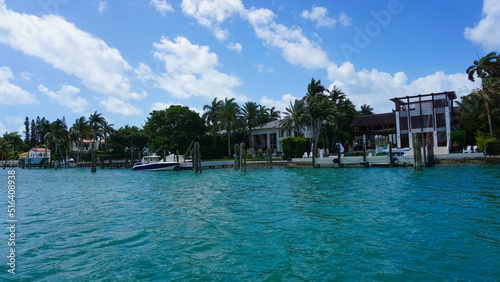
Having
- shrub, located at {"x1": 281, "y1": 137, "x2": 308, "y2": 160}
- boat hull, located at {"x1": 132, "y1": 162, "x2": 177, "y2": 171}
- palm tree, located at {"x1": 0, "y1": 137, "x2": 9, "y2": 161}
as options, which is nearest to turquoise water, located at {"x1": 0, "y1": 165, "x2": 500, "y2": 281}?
boat hull, located at {"x1": 132, "y1": 162, "x2": 177, "y2": 171}

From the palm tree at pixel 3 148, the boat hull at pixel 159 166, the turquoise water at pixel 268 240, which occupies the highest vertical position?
the palm tree at pixel 3 148

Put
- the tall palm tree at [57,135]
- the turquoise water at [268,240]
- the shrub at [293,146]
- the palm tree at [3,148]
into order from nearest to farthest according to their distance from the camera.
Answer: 1. the turquoise water at [268,240]
2. the shrub at [293,146]
3. the tall palm tree at [57,135]
4. the palm tree at [3,148]

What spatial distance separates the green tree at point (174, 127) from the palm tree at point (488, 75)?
43.4 metres

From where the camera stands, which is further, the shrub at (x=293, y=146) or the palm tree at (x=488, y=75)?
the shrub at (x=293, y=146)

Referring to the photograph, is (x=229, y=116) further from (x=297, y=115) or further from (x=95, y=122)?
(x=95, y=122)

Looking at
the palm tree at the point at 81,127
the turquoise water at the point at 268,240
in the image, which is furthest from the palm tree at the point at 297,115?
the palm tree at the point at 81,127

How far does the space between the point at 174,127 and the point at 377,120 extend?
37.0 m

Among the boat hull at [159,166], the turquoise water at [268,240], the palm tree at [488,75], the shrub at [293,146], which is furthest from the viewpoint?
the shrub at [293,146]

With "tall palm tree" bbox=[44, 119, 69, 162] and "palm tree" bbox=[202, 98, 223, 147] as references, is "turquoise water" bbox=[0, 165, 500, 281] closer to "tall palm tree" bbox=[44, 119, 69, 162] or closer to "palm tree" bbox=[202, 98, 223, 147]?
"palm tree" bbox=[202, 98, 223, 147]

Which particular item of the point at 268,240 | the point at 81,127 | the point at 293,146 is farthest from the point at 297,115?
the point at 81,127

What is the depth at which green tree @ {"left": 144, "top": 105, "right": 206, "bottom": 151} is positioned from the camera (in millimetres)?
59612

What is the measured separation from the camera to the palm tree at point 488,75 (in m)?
40.0

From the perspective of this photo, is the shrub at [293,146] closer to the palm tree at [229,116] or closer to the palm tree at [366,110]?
the palm tree at [229,116]

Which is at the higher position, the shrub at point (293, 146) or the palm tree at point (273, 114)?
the palm tree at point (273, 114)
